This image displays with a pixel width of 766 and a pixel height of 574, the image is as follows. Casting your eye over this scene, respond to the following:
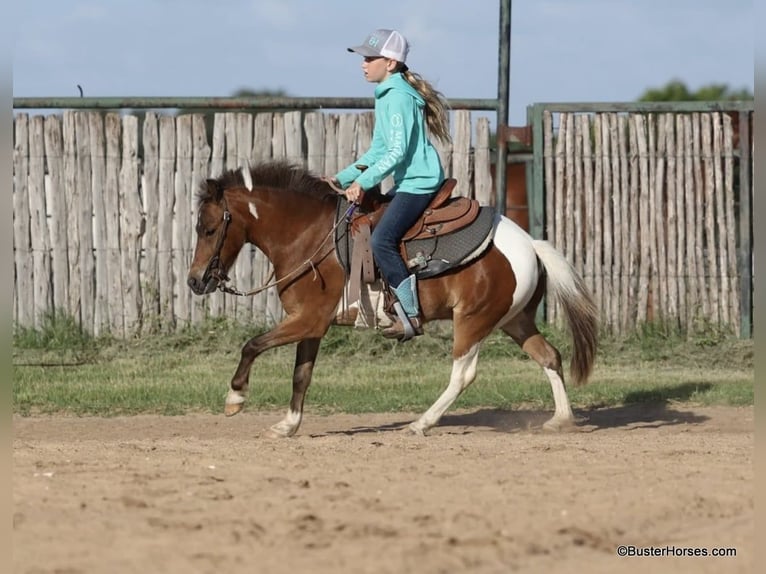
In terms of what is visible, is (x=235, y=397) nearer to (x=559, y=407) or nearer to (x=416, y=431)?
(x=416, y=431)

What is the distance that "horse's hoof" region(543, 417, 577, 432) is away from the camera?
1003 cm

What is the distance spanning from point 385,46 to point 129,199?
5.62 m

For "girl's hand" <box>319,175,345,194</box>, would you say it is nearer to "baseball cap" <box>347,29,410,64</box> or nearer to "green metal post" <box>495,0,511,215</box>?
"baseball cap" <box>347,29,410,64</box>

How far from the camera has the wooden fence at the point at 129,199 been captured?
1403 cm

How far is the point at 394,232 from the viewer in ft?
30.5

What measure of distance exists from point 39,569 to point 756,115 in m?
3.48

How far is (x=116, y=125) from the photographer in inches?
554

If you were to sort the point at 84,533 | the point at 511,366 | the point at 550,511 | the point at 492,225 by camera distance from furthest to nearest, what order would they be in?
the point at 511,366, the point at 492,225, the point at 550,511, the point at 84,533

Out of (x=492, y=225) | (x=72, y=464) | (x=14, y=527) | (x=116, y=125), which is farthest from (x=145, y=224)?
(x=14, y=527)

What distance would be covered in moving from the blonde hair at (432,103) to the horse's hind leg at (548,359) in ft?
5.40

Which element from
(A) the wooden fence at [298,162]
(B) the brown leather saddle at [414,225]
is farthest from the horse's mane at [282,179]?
(A) the wooden fence at [298,162]

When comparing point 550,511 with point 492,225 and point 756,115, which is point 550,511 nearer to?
point 756,115

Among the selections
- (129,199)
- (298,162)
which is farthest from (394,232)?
(129,199)

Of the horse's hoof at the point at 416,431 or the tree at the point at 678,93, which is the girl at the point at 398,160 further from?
the tree at the point at 678,93
